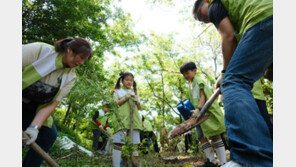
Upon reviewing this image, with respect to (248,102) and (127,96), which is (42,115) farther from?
(127,96)

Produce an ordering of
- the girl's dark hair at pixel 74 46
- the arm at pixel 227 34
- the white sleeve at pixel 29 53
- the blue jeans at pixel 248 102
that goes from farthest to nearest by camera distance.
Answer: the girl's dark hair at pixel 74 46, the white sleeve at pixel 29 53, the arm at pixel 227 34, the blue jeans at pixel 248 102

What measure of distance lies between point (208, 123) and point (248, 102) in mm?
2441

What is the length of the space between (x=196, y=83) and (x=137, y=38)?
9.55 m

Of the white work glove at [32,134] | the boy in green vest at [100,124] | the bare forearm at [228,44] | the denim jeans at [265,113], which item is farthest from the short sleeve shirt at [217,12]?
the boy in green vest at [100,124]

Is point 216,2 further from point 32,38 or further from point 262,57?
point 32,38

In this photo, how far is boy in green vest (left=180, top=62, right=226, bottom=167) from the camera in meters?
3.34

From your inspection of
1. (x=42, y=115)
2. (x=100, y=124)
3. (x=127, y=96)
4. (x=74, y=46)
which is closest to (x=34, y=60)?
(x=74, y=46)

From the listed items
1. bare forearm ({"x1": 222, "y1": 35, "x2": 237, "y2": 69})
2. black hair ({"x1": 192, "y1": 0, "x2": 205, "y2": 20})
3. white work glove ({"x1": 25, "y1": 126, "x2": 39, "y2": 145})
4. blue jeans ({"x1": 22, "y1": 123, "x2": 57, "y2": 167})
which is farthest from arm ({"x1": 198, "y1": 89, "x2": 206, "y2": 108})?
white work glove ({"x1": 25, "y1": 126, "x2": 39, "y2": 145})

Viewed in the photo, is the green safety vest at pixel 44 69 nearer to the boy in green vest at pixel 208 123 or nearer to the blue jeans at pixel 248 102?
the blue jeans at pixel 248 102

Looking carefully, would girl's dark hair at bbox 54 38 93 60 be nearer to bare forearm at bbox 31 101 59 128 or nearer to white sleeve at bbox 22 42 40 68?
white sleeve at bbox 22 42 40 68

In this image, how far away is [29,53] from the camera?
1.76 m

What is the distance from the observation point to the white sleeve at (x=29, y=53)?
173 cm

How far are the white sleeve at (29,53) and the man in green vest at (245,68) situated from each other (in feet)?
5.16

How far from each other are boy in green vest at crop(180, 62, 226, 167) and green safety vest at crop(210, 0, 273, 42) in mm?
1838
